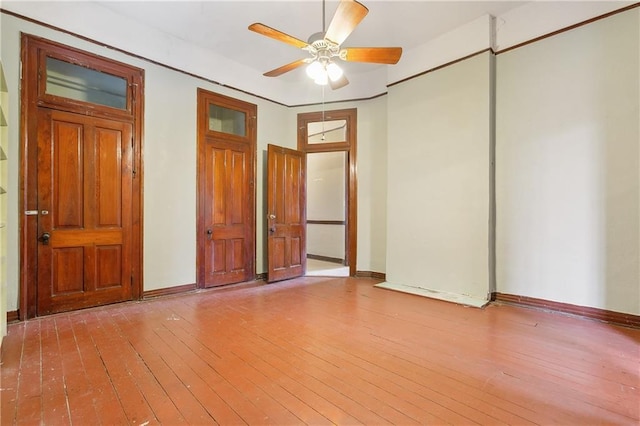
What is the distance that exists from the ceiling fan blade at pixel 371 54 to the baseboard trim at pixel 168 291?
139 inches

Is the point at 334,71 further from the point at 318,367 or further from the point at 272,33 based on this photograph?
the point at 318,367

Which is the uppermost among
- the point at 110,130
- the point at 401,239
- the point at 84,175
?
the point at 110,130

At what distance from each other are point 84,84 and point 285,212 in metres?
3.07

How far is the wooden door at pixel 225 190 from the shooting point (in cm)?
444

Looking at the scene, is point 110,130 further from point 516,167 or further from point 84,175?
point 516,167

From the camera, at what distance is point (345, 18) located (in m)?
2.38

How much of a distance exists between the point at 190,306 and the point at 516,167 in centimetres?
421

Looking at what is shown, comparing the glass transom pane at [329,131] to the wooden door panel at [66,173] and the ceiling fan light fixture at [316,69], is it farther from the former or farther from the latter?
the wooden door panel at [66,173]

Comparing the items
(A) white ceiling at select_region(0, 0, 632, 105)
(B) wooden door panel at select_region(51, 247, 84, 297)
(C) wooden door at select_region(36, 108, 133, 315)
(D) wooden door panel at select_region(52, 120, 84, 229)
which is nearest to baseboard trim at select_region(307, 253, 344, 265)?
(A) white ceiling at select_region(0, 0, 632, 105)

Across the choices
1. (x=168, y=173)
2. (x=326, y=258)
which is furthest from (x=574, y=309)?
(x=168, y=173)

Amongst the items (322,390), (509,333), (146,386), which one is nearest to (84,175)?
(146,386)

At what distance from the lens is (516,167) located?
12.0 feet

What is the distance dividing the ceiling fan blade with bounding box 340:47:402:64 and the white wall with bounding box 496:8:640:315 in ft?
6.01

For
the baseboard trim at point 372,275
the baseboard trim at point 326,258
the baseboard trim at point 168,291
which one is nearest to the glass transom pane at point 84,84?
the baseboard trim at point 168,291
